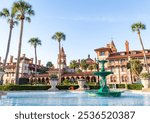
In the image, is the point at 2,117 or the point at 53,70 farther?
the point at 53,70

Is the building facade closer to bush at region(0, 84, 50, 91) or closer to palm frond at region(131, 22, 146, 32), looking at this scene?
palm frond at region(131, 22, 146, 32)

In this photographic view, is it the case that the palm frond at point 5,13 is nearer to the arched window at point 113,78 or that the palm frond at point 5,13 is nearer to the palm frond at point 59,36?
the palm frond at point 59,36

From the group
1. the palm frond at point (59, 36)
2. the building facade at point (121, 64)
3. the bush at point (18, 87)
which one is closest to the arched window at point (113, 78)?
the building facade at point (121, 64)

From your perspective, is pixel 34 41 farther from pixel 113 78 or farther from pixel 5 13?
pixel 113 78

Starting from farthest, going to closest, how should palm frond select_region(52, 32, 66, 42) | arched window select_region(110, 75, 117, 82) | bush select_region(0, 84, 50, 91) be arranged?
1. arched window select_region(110, 75, 117, 82)
2. palm frond select_region(52, 32, 66, 42)
3. bush select_region(0, 84, 50, 91)

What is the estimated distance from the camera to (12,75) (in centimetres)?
8688

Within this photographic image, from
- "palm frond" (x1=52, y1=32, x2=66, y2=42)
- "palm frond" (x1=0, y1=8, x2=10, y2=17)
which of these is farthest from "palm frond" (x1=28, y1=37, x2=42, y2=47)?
"palm frond" (x1=0, y1=8, x2=10, y2=17)

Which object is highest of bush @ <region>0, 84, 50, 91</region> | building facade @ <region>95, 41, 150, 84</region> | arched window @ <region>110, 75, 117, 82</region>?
building facade @ <region>95, 41, 150, 84</region>

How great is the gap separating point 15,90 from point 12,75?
55.0 metres

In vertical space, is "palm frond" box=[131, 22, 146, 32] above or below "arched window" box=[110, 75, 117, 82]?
above

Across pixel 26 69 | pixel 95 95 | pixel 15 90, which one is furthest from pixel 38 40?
pixel 95 95

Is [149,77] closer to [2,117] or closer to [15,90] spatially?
[15,90]

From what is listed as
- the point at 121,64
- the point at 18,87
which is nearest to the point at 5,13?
the point at 18,87

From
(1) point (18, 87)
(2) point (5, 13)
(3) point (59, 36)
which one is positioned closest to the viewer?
(1) point (18, 87)
